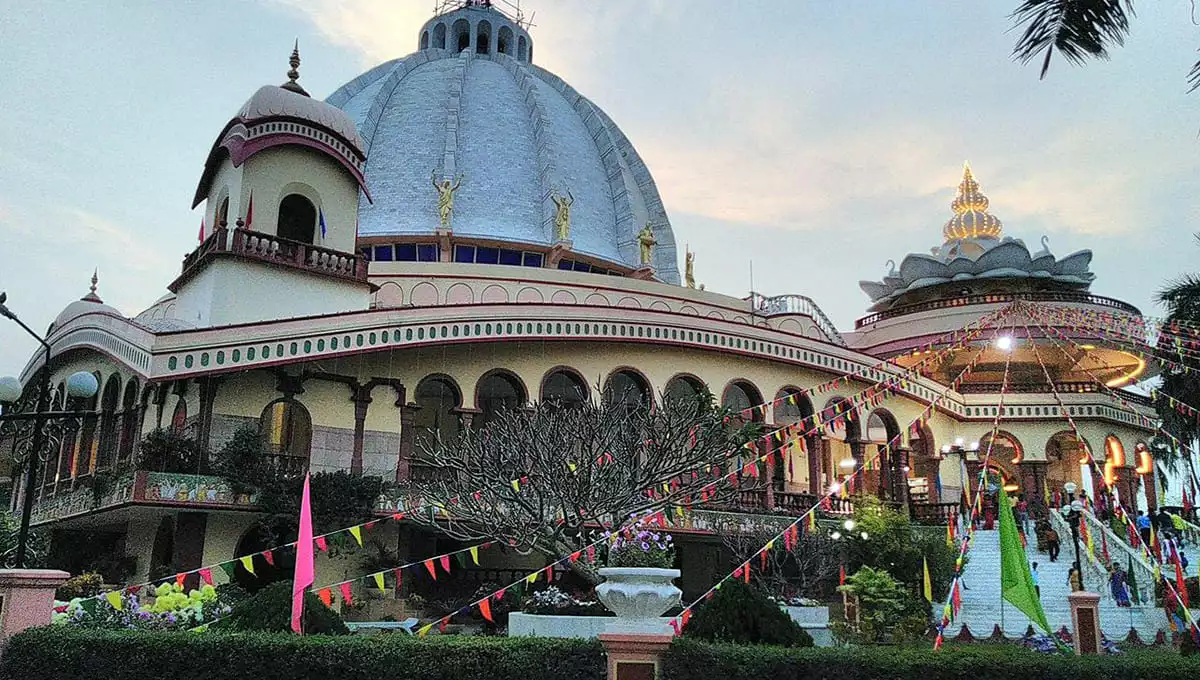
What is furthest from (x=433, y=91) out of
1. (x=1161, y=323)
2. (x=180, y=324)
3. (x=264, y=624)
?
(x=264, y=624)

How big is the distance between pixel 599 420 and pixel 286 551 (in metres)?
7.81

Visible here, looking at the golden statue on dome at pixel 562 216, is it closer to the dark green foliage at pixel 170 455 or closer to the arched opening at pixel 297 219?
the arched opening at pixel 297 219

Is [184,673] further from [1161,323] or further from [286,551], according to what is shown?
[1161,323]

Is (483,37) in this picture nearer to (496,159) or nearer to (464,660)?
(496,159)

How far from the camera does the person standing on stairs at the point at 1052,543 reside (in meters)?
25.5

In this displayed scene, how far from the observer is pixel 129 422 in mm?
24531

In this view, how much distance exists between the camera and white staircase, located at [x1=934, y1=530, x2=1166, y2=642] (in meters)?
20.5

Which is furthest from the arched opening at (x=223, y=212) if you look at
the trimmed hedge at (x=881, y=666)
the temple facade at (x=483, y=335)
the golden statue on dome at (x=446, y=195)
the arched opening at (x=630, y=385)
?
the trimmed hedge at (x=881, y=666)

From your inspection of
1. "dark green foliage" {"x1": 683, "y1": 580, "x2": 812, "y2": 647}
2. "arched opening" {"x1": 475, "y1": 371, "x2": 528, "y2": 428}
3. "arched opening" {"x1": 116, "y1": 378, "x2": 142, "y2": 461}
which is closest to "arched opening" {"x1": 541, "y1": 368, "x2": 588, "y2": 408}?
"arched opening" {"x1": 475, "y1": 371, "x2": 528, "y2": 428}

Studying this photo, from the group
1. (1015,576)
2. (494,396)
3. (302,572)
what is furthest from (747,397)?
(302,572)

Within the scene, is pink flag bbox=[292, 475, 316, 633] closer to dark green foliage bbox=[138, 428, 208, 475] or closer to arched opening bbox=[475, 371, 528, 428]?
dark green foliage bbox=[138, 428, 208, 475]

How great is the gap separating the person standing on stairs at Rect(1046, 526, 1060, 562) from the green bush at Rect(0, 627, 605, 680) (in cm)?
1871

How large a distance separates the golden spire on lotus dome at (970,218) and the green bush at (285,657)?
3976cm

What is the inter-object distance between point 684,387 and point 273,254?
451 inches
